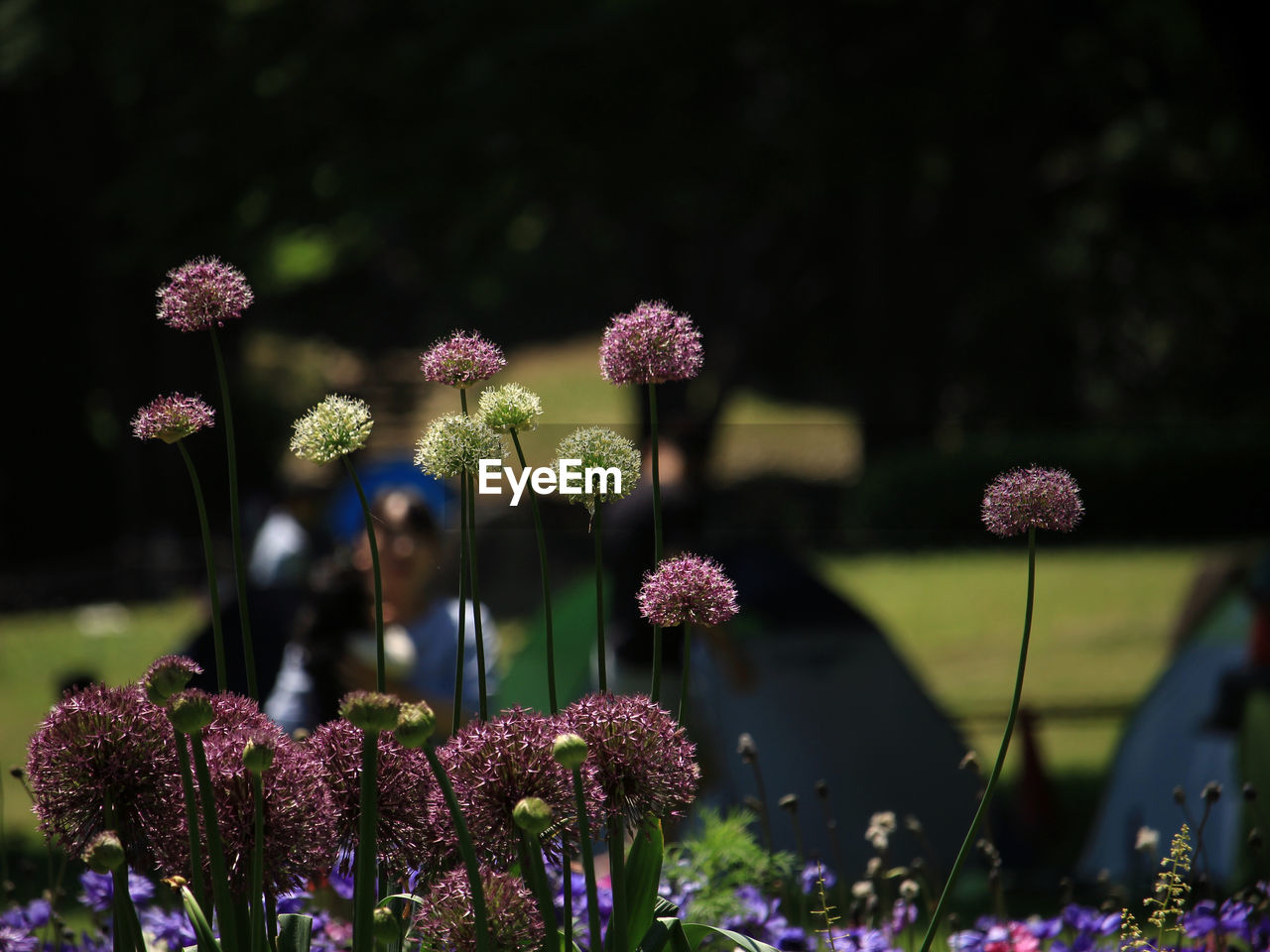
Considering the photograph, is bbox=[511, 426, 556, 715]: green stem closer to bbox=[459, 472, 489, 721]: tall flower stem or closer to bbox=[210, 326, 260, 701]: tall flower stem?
bbox=[459, 472, 489, 721]: tall flower stem

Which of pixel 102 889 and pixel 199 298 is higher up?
pixel 199 298

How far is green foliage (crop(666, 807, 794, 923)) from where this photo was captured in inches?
70.4

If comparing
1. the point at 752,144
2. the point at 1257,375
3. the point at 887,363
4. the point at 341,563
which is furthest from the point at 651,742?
the point at 1257,375

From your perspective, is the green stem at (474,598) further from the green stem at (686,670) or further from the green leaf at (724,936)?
the green leaf at (724,936)

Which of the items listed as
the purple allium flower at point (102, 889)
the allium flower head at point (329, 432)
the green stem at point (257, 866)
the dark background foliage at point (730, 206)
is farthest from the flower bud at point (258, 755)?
the dark background foliage at point (730, 206)

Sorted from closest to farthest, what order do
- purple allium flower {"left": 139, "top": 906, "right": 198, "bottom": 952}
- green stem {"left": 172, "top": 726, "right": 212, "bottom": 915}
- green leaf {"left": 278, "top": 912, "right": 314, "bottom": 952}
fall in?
green stem {"left": 172, "top": 726, "right": 212, "bottom": 915}
green leaf {"left": 278, "top": 912, "right": 314, "bottom": 952}
purple allium flower {"left": 139, "top": 906, "right": 198, "bottom": 952}

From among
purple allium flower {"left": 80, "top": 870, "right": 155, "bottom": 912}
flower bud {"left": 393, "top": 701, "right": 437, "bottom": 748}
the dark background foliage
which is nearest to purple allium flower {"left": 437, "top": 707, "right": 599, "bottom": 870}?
flower bud {"left": 393, "top": 701, "right": 437, "bottom": 748}

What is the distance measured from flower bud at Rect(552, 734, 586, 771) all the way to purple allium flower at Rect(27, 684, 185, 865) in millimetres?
406

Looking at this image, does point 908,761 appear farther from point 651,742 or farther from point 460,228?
point 460,228

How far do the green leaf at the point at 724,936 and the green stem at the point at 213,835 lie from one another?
1.36 ft

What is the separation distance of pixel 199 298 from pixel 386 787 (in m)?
0.47

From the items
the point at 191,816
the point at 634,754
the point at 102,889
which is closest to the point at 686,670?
the point at 634,754

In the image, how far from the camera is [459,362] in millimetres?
1261

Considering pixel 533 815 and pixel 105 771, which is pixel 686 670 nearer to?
pixel 533 815
